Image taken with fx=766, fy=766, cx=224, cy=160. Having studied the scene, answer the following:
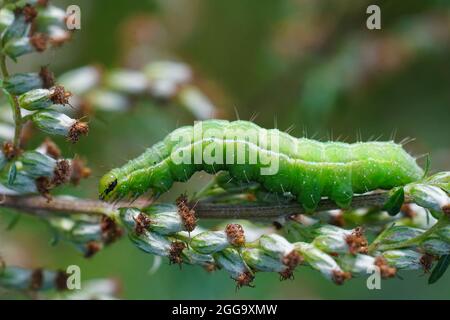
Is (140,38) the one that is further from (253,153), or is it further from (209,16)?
(253,153)

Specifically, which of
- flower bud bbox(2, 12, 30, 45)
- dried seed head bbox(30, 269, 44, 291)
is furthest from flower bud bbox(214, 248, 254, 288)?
flower bud bbox(2, 12, 30, 45)

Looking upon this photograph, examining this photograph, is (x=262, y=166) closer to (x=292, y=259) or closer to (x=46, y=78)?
(x=292, y=259)

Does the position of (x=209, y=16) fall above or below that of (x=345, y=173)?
above

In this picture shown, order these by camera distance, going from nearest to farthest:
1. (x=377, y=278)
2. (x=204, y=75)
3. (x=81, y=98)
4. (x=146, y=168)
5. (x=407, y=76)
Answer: (x=377, y=278), (x=146, y=168), (x=81, y=98), (x=204, y=75), (x=407, y=76)

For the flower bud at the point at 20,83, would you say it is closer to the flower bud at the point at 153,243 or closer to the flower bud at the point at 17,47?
the flower bud at the point at 17,47

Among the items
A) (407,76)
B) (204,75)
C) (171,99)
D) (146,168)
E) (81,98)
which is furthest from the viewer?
(407,76)

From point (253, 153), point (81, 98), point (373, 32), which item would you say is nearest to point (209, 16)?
point (373, 32)
